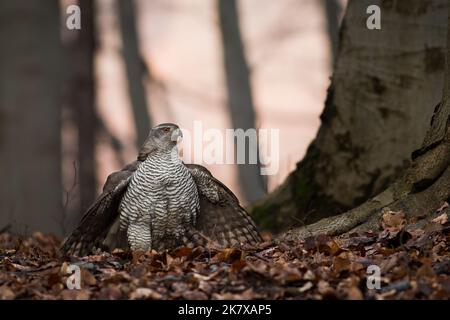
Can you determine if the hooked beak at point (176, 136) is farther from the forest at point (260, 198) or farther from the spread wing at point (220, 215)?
the spread wing at point (220, 215)

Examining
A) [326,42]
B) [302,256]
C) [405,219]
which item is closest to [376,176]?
[405,219]

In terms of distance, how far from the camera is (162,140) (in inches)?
243

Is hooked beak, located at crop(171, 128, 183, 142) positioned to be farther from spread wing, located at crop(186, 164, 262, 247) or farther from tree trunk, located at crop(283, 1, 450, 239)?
tree trunk, located at crop(283, 1, 450, 239)

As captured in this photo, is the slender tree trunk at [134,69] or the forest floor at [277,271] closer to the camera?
the forest floor at [277,271]

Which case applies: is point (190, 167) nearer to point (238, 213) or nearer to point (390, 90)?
point (238, 213)

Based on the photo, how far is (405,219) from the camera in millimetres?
5469

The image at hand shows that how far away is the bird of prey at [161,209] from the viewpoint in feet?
19.8

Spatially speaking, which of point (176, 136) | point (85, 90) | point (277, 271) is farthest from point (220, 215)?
Result: point (85, 90)

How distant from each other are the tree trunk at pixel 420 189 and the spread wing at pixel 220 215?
522 mm

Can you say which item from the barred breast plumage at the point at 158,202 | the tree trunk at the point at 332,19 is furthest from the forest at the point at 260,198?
the tree trunk at the point at 332,19

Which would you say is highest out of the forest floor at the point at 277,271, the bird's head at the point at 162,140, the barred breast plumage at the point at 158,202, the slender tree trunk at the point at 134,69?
the slender tree trunk at the point at 134,69
